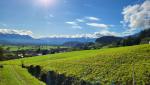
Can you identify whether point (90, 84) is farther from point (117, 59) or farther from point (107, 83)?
point (117, 59)

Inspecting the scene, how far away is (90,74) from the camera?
147 feet

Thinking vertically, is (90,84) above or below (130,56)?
below

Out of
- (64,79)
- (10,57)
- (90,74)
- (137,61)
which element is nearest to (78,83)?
(90,74)

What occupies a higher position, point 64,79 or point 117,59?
point 117,59

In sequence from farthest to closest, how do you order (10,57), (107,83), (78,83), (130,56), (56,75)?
(10,57)
(56,75)
(130,56)
(78,83)
(107,83)

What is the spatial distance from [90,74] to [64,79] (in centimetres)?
582

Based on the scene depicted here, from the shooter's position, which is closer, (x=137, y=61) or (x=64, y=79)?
(x=137, y=61)

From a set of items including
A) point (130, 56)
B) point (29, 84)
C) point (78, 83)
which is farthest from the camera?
point (29, 84)

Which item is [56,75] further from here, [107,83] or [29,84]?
[107,83]

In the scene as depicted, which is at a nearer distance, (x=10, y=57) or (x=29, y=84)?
(x=29, y=84)

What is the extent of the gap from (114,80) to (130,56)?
1225cm

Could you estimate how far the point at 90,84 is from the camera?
123 ft

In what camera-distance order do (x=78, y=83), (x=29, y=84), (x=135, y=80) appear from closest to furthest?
(x=135, y=80), (x=78, y=83), (x=29, y=84)

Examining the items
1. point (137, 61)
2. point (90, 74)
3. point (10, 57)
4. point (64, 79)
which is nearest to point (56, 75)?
point (64, 79)
